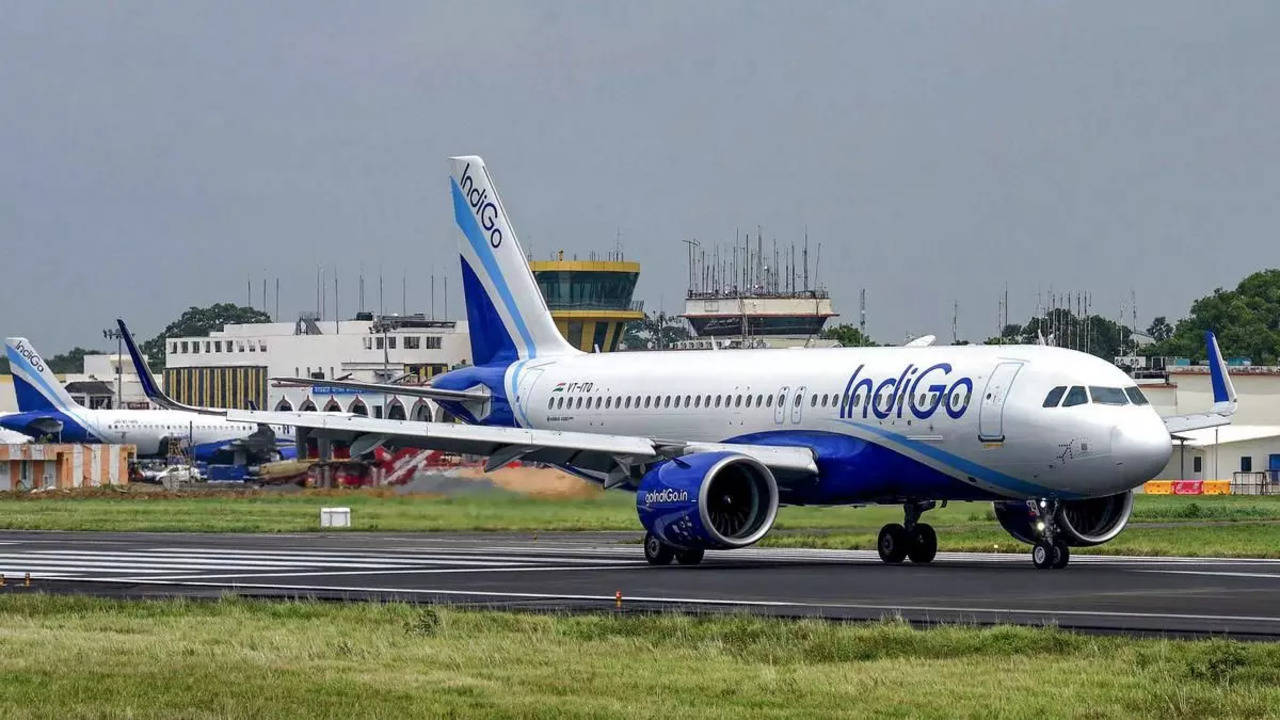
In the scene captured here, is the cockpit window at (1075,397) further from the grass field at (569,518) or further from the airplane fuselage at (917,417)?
the grass field at (569,518)

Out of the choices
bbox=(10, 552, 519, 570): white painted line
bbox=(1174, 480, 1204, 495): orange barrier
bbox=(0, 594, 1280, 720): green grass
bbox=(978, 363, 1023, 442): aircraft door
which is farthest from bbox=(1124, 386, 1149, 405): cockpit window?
bbox=(1174, 480, 1204, 495): orange barrier

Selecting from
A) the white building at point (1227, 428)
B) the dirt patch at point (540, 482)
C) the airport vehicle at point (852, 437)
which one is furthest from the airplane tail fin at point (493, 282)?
the white building at point (1227, 428)

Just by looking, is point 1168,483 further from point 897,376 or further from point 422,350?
point 422,350

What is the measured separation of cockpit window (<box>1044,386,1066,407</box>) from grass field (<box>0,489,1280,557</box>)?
21.9ft

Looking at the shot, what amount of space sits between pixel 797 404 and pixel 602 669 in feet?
64.6

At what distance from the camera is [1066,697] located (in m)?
16.9

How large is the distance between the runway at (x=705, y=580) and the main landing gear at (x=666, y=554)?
0.28 metres

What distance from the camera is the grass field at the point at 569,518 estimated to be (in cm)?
4300

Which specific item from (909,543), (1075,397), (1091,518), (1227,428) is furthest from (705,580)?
(1227,428)

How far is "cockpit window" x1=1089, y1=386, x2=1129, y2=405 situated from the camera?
3450cm

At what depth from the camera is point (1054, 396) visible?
34.6 meters

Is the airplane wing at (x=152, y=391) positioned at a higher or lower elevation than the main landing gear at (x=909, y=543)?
higher

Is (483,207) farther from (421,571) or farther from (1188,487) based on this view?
(1188,487)

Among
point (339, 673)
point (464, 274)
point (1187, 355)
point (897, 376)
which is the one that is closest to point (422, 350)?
point (1187, 355)
